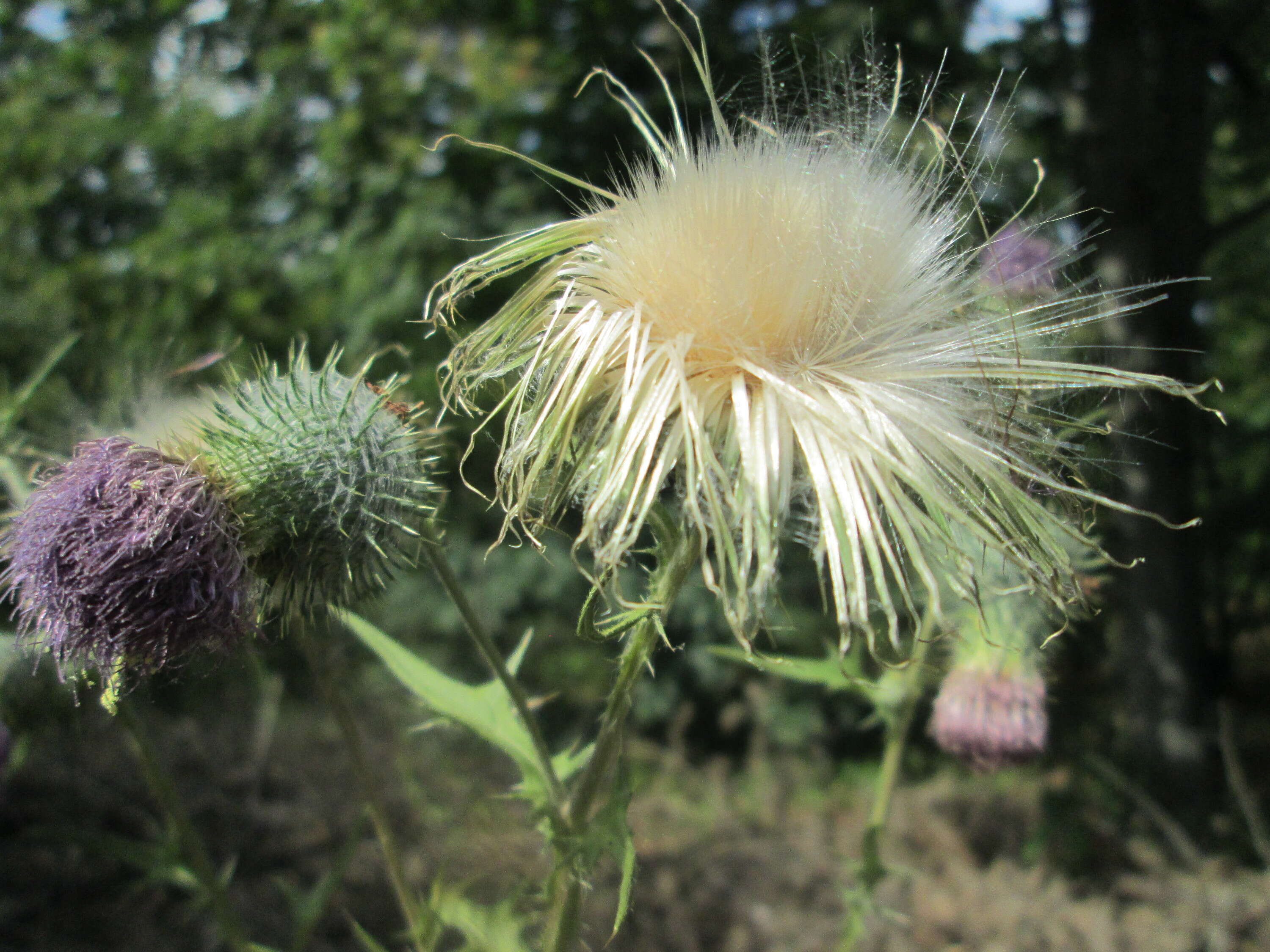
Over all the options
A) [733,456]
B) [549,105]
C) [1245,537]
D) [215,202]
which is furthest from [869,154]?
[1245,537]

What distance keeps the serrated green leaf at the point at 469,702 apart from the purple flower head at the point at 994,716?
1.23m

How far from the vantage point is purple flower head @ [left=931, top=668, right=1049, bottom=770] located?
249cm

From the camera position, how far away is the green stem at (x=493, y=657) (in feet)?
5.54

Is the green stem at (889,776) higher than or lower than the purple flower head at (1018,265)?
lower

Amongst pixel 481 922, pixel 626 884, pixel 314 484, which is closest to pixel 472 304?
pixel 314 484

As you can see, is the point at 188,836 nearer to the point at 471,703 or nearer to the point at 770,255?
the point at 471,703

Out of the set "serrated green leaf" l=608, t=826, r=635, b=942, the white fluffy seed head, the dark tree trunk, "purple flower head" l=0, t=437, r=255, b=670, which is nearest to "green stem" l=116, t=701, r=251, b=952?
"purple flower head" l=0, t=437, r=255, b=670

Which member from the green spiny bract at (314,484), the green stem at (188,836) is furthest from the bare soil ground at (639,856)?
the green spiny bract at (314,484)

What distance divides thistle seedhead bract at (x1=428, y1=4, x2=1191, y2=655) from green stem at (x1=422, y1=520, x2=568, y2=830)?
0.22 m

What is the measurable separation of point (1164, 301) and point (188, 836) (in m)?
6.09

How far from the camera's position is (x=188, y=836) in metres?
2.05

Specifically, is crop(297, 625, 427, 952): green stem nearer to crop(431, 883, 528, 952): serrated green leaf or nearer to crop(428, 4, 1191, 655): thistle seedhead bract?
crop(431, 883, 528, 952): serrated green leaf

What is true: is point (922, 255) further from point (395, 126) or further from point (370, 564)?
point (395, 126)

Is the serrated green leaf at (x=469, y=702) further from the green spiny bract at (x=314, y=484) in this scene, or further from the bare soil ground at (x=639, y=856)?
the bare soil ground at (x=639, y=856)
